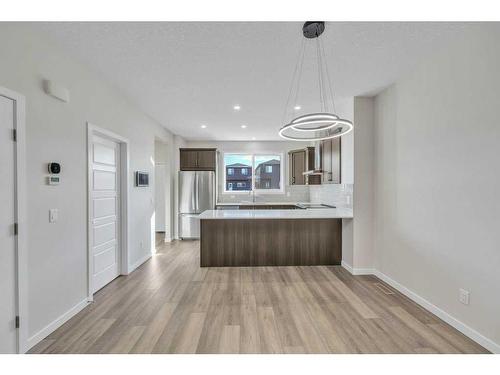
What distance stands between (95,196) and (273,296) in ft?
8.29

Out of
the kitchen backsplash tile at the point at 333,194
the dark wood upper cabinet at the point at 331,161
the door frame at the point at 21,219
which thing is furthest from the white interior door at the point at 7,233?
the dark wood upper cabinet at the point at 331,161

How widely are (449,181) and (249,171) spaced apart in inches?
206

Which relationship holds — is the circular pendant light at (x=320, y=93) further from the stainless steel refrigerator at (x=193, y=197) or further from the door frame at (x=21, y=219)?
the stainless steel refrigerator at (x=193, y=197)

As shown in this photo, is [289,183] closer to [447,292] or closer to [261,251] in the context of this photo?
[261,251]

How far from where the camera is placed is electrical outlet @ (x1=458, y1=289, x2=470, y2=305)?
217 cm

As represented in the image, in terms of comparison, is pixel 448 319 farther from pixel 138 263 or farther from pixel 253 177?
pixel 253 177

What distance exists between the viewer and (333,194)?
16.9 ft

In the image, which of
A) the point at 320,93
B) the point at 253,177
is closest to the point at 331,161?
the point at 320,93

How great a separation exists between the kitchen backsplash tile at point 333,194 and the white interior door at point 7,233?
3.94 meters

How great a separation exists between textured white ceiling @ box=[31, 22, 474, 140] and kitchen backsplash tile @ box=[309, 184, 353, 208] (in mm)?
1561

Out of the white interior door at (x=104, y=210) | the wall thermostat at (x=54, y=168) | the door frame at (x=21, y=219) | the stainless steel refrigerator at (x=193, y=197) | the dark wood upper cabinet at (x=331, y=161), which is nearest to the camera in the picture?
the door frame at (x=21, y=219)

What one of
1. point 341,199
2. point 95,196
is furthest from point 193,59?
point 341,199

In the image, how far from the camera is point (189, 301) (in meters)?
2.87

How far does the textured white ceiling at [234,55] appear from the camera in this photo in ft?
6.95
